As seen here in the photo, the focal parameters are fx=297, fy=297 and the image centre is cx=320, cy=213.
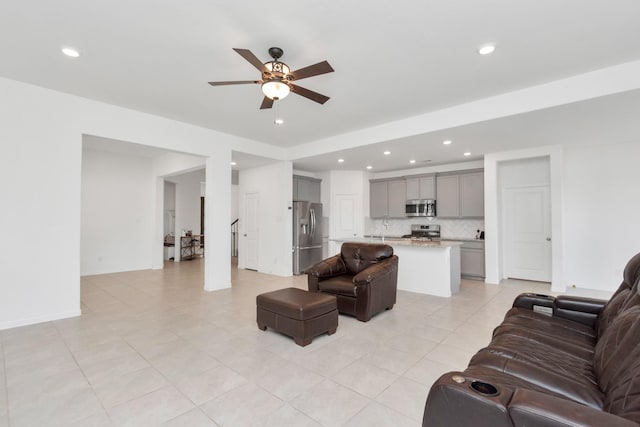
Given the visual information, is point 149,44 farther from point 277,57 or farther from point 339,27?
point 339,27

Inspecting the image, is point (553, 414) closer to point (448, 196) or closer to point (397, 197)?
point (448, 196)

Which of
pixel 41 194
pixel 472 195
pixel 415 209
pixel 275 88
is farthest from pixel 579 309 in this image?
pixel 41 194

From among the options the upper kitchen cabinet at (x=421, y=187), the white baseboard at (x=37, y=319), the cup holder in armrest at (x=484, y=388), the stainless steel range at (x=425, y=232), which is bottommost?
the white baseboard at (x=37, y=319)

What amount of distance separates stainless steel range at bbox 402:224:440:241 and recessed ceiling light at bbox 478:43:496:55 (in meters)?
4.90

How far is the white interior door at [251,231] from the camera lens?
7.21 meters

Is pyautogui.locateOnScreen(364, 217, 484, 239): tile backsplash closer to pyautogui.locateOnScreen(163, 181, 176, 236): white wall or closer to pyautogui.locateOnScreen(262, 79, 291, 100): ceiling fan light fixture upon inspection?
pyautogui.locateOnScreen(262, 79, 291, 100): ceiling fan light fixture

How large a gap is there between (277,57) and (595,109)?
3827 millimetres

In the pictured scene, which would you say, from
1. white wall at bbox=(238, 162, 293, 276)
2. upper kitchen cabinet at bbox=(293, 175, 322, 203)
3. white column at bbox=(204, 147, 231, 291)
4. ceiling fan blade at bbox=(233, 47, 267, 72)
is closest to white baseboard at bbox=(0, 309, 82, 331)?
white column at bbox=(204, 147, 231, 291)

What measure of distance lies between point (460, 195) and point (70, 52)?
6.87 m

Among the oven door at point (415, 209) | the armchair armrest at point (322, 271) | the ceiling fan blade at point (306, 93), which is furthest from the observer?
the oven door at point (415, 209)

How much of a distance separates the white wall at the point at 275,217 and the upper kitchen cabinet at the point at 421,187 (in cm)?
301

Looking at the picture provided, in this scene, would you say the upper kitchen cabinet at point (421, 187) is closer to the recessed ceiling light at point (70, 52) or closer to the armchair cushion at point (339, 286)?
the armchair cushion at point (339, 286)

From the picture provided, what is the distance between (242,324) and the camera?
3570mm

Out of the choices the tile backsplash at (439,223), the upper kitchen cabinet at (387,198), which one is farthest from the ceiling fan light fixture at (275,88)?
the tile backsplash at (439,223)
